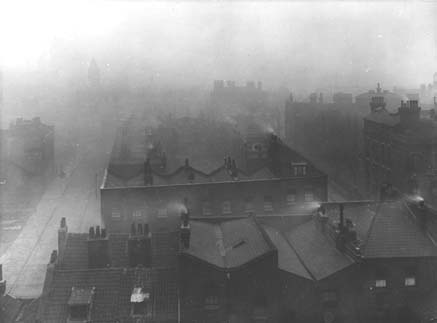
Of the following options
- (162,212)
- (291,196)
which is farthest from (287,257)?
(291,196)

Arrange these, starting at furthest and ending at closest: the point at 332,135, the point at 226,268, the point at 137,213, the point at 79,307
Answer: the point at 332,135, the point at 137,213, the point at 226,268, the point at 79,307

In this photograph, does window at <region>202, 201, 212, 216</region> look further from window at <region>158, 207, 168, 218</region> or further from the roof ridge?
the roof ridge

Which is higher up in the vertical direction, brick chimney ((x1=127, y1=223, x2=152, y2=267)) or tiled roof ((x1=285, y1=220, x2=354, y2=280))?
brick chimney ((x1=127, y1=223, x2=152, y2=267))

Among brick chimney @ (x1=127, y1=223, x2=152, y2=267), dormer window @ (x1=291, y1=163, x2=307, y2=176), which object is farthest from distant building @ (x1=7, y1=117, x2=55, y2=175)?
brick chimney @ (x1=127, y1=223, x2=152, y2=267)

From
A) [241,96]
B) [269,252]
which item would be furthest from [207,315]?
[241,96]

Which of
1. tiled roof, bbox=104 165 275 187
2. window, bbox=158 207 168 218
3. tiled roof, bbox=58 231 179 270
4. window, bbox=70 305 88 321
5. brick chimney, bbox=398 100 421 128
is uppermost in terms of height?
brick chimney, bbox=398 100 421 128

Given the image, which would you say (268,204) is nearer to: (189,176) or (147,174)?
(189,176)

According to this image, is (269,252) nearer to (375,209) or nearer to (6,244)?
(375,209)

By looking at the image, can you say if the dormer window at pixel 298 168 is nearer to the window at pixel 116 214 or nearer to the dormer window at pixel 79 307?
the window at pixel 116 214
